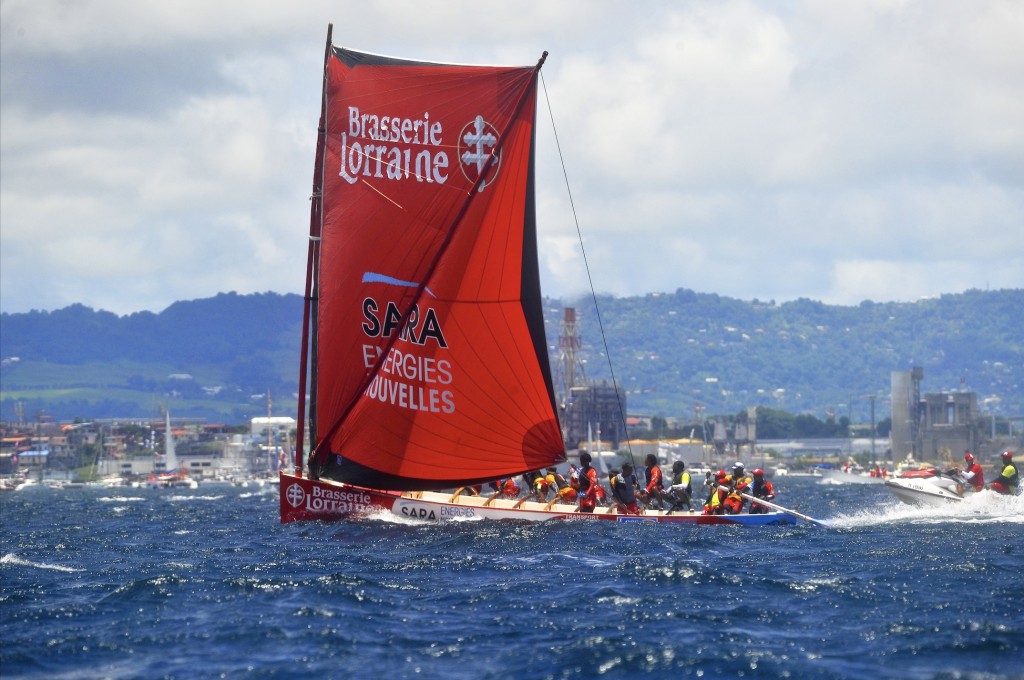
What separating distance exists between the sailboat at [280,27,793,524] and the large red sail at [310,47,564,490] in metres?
0.03

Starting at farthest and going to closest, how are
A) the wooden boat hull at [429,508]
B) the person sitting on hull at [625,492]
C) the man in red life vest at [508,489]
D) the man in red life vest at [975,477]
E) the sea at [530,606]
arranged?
1. the man in red life vest at [975,477]
2. the man in red life vest at [508,489]
3. the person sitting on hull at [625,492]
4. the wooden boat hull at [429,508]
5. the sea at [530,606]

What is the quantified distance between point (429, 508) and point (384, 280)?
19.3ft

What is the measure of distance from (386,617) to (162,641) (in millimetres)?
3237

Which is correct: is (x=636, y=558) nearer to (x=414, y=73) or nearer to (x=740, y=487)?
(x=740, y=487)

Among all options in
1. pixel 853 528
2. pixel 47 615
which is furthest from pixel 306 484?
pixel 47 615

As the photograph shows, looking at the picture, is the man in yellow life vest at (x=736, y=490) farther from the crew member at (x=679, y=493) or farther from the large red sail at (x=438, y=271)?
the large red sail at (x=438, y=271)

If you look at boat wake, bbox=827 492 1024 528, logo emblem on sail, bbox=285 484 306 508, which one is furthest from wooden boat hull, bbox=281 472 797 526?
boat wake, bbox=827 492 1024 528

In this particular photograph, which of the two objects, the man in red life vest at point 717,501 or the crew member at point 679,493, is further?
the crew member at point 679,493

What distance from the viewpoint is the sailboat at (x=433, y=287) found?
35312 millimetres

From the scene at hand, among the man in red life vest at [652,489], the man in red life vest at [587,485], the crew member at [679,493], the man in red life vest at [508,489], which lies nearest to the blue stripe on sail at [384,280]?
the man in red life vest at [587,485]

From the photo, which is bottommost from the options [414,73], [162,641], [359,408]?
[162,641]

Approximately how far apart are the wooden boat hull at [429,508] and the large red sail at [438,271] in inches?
24.8

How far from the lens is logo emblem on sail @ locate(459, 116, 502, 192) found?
35.3 metres

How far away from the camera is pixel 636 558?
90.0 ft
